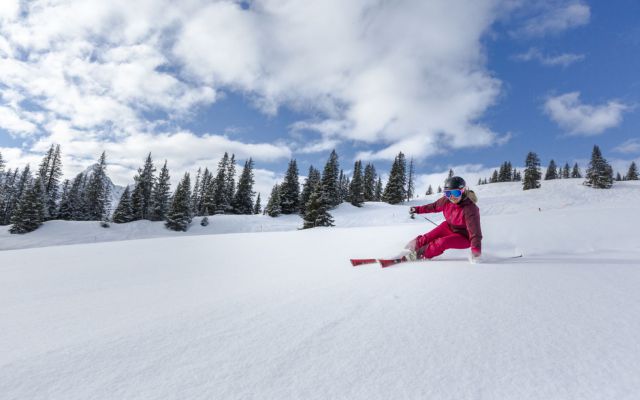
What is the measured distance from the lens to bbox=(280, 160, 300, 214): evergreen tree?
39.3 metres

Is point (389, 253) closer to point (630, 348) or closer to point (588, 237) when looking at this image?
point (630, 348)

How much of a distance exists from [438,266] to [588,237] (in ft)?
11.2

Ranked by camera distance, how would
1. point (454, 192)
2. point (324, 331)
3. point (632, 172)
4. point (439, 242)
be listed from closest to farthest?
point (324, 331) → point (439, 242) → point (454, 192) → point (632, 172)

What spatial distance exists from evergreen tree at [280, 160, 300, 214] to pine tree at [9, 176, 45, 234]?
83.6ft

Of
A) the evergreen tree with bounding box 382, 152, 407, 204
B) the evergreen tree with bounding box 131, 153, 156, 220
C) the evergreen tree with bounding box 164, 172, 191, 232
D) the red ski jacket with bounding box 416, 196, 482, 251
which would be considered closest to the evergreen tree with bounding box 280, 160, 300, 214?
the evergreen tree with bounding box 164, 172, 191, 232

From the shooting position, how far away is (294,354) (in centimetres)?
121

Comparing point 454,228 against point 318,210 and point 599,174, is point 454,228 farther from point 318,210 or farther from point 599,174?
point 599,174

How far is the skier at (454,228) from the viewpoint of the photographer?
145 inches

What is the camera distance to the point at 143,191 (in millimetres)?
41531

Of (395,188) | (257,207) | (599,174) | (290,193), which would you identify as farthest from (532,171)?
(257,207)

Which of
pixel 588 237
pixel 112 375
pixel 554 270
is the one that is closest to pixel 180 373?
pixel 112 375

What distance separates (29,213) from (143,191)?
1385 centimetres

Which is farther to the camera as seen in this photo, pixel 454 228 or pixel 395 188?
pixel 395 188

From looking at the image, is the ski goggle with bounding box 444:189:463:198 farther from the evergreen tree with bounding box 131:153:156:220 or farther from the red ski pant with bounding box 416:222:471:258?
the evergreen tree with bounding box 131:153:156:220
